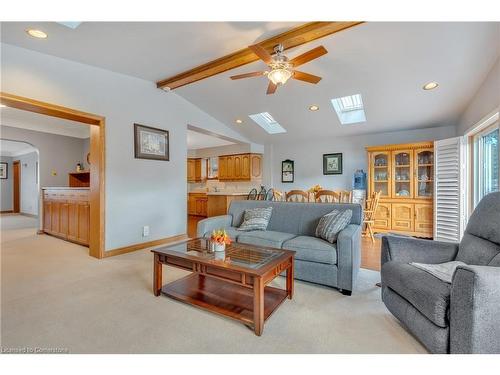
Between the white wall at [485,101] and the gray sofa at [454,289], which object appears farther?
the white wall at [485,101]

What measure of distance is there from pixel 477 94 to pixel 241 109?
12.5 ft

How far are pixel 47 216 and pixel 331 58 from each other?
19.7 feet

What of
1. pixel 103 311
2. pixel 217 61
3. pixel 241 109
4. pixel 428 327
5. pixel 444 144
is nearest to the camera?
pixel 428 327

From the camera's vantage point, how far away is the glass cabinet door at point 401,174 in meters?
4.89

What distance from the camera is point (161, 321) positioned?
181 centimetres

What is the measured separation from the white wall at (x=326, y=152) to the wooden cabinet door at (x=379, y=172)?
424 millimetres

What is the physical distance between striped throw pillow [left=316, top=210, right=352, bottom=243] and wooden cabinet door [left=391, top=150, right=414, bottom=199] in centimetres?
303

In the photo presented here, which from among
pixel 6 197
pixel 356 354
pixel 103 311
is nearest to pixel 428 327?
pixel 356 354

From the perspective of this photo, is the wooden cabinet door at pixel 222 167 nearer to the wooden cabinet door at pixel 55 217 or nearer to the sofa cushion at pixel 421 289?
the wooden cabinet door at pixel 55 217

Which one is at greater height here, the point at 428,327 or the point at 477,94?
the point at 477,94

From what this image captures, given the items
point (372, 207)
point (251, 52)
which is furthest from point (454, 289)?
point (372, 207)

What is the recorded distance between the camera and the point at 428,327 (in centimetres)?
140

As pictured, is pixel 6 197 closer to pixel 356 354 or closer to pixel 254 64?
pixel 254 64

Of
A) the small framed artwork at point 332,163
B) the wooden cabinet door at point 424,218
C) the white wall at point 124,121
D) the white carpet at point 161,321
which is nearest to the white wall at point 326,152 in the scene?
the small framed artwork at point 332,163
